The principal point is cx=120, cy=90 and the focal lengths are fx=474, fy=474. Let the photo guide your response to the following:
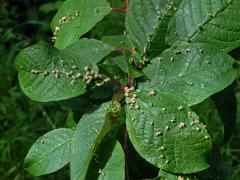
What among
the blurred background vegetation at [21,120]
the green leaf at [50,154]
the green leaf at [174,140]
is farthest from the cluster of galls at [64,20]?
the blurred background vegetation at [21,120]

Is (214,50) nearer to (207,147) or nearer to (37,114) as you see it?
(207,147)

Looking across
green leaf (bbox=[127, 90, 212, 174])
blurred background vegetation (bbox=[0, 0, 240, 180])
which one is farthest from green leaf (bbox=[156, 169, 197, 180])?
blurred background vegetation (bbox=[0, 0, 240, 180])

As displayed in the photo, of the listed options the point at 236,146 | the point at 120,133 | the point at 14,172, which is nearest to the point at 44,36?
the point at 14,172

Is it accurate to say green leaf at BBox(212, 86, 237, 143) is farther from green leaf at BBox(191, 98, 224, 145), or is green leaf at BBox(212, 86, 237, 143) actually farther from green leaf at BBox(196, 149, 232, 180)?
green leaf at BBox(191, 98, 224, 145)

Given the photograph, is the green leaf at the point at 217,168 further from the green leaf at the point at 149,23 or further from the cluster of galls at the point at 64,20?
the cluster of galls at the point at 64,20

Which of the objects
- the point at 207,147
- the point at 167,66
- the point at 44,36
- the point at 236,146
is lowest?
the point at 236,146
